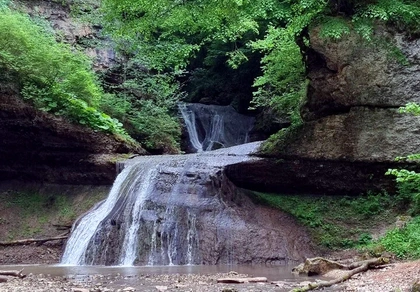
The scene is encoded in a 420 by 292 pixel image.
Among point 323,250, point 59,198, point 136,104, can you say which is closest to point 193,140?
point 136,104

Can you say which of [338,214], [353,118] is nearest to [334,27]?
[353,118]

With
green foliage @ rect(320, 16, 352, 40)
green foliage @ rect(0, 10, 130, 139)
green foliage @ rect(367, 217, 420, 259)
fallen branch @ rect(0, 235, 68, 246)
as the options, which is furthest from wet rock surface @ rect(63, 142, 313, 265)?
green foliage @ rect(320, 16, 352, 40)

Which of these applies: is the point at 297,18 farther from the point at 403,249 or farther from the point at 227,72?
the point at 227,72

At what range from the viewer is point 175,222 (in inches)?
568

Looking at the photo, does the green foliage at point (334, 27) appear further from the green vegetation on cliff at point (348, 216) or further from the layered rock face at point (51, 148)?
the layered rock face at point (51, 148)

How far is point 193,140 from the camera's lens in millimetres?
25172

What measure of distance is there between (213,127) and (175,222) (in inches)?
461

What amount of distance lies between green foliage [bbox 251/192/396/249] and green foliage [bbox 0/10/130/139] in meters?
6.79

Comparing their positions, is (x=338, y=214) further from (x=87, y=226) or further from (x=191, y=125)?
(x=191, y=125)

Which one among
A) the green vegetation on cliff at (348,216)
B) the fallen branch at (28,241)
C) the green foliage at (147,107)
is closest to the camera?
the green vegetation on cliff at (348,216)

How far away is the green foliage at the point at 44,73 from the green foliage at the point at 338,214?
6793 millimetres

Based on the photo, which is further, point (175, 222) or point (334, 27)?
point (175, 222)

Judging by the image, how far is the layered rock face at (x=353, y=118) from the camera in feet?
47.3

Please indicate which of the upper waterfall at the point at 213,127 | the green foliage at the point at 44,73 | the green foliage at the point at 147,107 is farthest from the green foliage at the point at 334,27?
the upper waterfall at the point at 213,127
